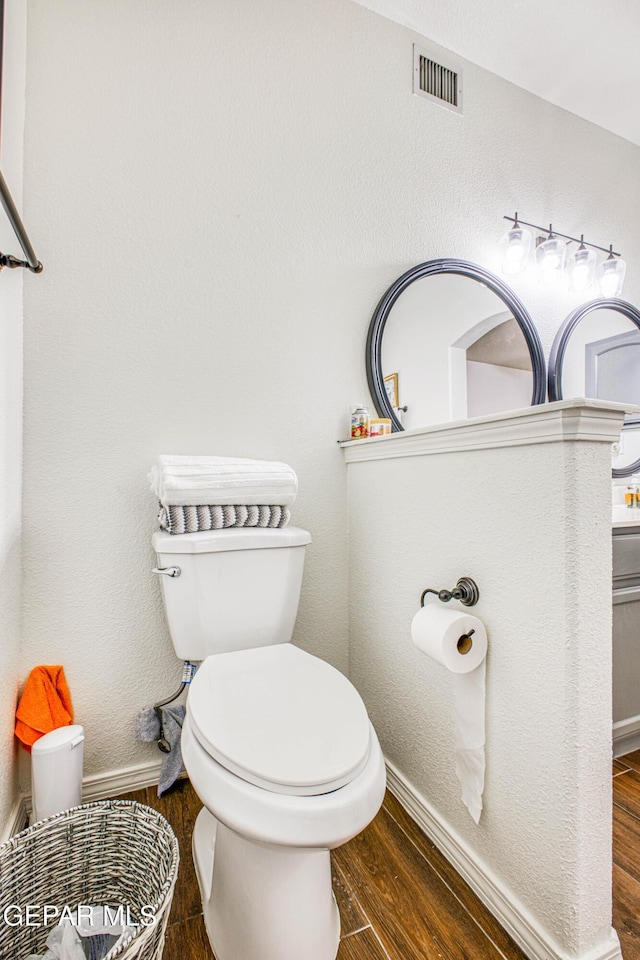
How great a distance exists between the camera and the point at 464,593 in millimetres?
1001

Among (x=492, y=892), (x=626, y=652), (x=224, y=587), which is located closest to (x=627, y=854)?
(x=492, y=892)

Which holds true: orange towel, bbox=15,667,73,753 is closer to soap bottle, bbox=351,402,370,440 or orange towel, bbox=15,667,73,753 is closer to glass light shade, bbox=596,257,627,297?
soap bottle, bbox=351,402,370,440

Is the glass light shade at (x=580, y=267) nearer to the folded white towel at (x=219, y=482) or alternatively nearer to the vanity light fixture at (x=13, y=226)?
the folded white towel at (x=219, y=482)

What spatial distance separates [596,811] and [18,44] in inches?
80.9

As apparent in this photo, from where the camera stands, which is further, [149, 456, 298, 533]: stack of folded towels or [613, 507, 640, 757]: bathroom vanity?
[613, 507, 640, 757]: bathroom vanity

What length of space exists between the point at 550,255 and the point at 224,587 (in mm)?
1888

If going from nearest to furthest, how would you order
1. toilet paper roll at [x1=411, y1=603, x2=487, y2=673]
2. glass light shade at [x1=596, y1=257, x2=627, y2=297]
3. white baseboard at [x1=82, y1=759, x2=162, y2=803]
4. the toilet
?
1. the toilet
2. toilet paper roll at [x1=411, y1=603, x2=487, y2=673]
3. white baseboard at [x1=82, y1=759, x2=162, y2=803]
4. glass light shade at [x1=596, y1=257, x2=627, y2=297]

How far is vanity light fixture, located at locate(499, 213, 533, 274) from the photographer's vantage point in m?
1.85

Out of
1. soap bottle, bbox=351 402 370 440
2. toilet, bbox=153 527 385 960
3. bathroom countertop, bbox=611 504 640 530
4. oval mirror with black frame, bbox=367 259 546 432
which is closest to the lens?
toilet, bbox=153 527 385 960

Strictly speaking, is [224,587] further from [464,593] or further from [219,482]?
[464,593]

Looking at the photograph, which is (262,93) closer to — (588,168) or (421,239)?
(421,239)

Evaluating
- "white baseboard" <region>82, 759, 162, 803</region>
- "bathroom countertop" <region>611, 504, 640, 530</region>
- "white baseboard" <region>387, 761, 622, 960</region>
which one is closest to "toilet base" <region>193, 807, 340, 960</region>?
"white baseboard" <region>387, 761, 622, 960</region>

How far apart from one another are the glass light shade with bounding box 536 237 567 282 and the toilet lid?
6.14 feet

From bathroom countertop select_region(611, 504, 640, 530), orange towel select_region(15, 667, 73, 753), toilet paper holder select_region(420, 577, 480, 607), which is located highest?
bathroom countertop select_region(611, 504, 640, 530)
